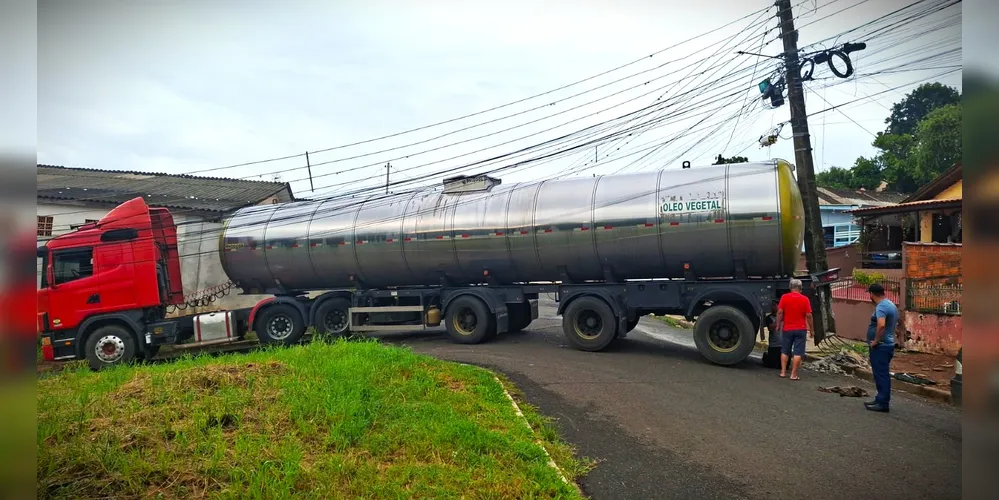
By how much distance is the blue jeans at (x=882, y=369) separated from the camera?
6852 millimetres

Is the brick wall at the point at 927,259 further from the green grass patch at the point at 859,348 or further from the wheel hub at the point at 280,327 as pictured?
the wheel hub at the point at 280,327

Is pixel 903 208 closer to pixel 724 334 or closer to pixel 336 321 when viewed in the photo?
pixel 724 334

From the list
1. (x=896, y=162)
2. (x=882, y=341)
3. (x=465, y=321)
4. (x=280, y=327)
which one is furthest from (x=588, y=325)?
(x=896, y=162)

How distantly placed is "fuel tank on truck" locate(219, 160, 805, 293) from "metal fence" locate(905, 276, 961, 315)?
4289 millimetres

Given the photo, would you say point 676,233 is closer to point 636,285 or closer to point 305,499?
point 636,285

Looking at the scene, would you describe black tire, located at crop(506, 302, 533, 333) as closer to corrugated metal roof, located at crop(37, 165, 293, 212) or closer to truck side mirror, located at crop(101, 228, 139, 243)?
truck side mirror, located at crop(101, 228, 139, 243)

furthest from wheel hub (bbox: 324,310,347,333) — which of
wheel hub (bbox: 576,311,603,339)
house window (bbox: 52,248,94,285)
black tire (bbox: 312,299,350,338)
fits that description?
wheel hub (bbox: 576,311,603,339)

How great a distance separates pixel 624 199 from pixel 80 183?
2135 cm

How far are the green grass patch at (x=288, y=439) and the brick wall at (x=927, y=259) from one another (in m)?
11.8

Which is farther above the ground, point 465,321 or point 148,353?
point 465,321

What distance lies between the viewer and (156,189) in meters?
22.4

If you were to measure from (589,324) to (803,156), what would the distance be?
577cm

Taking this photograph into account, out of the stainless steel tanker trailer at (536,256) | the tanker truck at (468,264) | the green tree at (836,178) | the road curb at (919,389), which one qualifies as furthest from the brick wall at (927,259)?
the green tree at (836,178)
